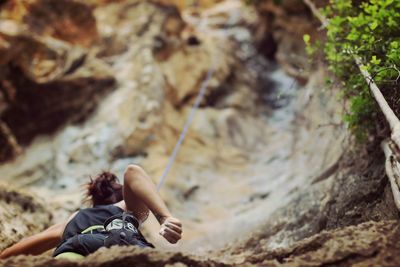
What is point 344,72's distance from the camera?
452cm

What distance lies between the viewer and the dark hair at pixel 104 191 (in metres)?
3.56

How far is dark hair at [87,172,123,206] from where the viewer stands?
3.56m

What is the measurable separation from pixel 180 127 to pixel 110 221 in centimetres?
707

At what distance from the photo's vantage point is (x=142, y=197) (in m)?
3.23

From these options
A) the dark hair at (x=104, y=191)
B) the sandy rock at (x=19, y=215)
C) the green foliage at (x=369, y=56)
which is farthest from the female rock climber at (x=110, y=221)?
the green foliage at (x=369, y=56)

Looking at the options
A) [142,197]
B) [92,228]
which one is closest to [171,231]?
[142,197]

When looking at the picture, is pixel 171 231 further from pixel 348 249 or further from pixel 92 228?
pixel 348 249

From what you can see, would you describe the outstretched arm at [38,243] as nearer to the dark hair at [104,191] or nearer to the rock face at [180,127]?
the dark hair at [104,191]

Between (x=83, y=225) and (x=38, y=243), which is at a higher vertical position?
(x=83, y=225)

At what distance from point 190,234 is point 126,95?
11.6 feet

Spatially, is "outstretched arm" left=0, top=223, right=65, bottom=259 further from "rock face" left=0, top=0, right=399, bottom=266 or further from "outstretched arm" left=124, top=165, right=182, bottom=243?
"outstretched arm" left=124, top=165, right=182, bottom=243

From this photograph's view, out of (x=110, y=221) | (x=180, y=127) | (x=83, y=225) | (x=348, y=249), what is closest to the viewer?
(x=348, y=249)

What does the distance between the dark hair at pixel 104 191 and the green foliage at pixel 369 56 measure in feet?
7.17

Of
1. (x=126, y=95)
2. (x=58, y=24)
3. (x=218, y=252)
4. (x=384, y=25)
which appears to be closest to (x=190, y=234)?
(x=218, y=252)
